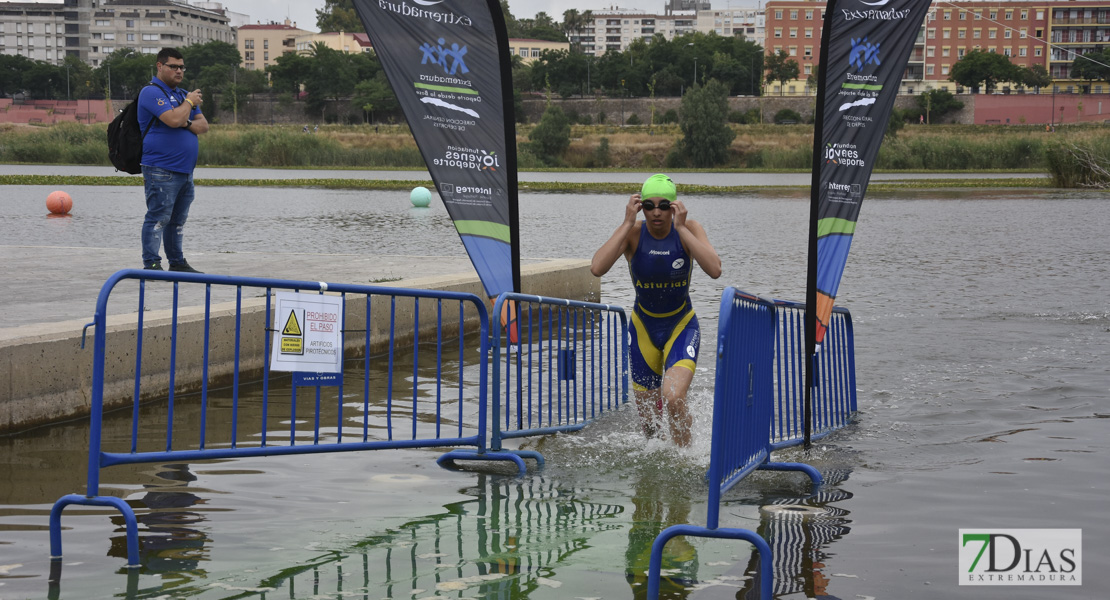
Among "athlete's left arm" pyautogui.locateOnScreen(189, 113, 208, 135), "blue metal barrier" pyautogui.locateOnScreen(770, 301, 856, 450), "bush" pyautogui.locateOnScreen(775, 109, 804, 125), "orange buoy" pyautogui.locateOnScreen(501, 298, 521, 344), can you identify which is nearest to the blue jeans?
"athlete's left arm" pyautogui.locateOnScreen(189, 113, 208, 135)

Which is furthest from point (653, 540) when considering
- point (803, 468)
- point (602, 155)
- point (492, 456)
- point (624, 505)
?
point (602, 155)

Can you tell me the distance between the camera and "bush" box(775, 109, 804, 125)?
440ft

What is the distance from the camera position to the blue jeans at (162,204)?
11.2 metres

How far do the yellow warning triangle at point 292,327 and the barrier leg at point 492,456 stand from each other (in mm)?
1375

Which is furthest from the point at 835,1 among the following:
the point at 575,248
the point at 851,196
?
the point at 575,248

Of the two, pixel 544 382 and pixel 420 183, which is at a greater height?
pixel 420 183

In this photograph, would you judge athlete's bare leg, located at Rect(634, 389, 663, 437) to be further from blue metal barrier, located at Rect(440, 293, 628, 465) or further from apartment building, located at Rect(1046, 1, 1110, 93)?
apartment building, located at Rect(1046, 1, 1110, 93)

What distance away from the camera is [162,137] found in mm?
11141

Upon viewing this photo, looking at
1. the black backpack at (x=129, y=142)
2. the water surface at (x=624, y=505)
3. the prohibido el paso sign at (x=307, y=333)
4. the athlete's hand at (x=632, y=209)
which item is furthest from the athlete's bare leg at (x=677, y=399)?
the black backpack at (x=129, y=142)

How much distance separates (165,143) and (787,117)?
129055 millimetres

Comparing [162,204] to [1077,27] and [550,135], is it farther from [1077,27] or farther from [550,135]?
[1077,27]

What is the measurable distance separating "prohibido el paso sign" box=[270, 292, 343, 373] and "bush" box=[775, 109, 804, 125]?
432 ft

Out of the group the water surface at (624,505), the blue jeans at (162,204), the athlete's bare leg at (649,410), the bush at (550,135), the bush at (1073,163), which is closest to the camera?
the water surface at (624,505)

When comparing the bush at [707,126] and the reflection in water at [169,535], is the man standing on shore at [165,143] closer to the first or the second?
the reflection in water at [169,535]
